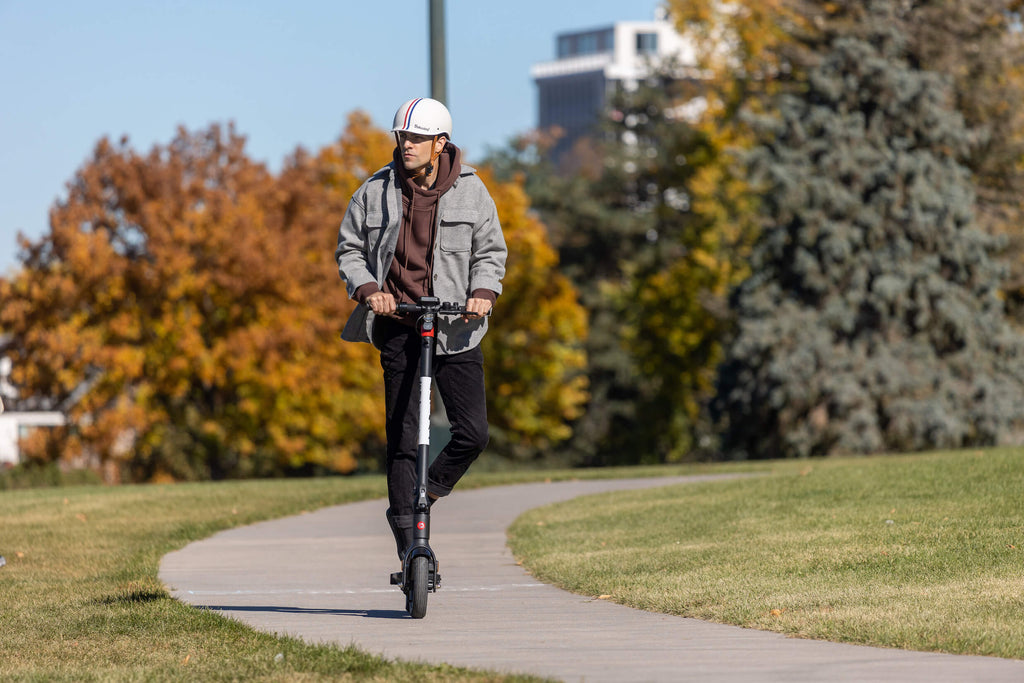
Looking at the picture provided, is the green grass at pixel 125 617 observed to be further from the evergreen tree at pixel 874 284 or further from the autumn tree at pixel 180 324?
the autumn tree at pixel 180 324

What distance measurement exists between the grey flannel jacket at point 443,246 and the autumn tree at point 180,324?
97.1 feet

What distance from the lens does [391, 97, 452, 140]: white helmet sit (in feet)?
21.2

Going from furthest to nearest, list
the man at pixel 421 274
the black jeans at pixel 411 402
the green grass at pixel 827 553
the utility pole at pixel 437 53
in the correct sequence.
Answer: the utility pole at pixel 437 53 → the black jeans at pixel 411 402 → the man at pixel 421 274 → the green grass at pixel 827 553

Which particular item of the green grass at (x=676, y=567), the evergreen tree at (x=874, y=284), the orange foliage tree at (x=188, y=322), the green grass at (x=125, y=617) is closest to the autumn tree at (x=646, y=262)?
the evergreen tree at (x=874, y=284)

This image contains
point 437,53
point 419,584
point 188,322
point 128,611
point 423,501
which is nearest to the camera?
point 419,584

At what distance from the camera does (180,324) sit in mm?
36656

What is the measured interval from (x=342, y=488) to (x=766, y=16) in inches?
891

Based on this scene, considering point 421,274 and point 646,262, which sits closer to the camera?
point 421,274

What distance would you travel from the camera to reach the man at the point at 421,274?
262 inches

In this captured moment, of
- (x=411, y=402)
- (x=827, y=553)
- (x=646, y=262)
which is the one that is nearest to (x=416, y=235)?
(x=411, y=402)

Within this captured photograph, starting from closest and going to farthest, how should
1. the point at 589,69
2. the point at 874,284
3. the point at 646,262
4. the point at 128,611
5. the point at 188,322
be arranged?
the point at 128,611 < the point at 874,284 < the point at 188,322 < the point at 646,262 < the point at 589,69

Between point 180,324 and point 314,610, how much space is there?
30625 millimetres

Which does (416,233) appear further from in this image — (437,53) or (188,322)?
(188,322)

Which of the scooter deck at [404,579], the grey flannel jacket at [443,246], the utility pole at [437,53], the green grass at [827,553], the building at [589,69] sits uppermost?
the building at [589,69]
